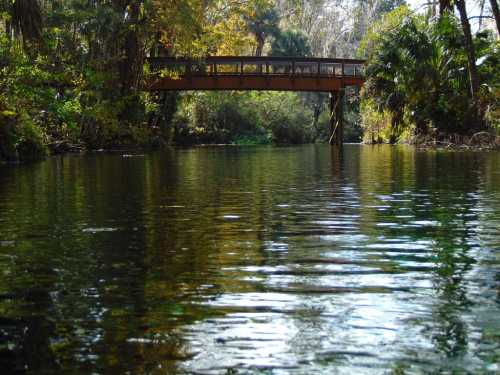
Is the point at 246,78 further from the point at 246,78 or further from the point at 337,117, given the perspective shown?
the point at 337,117

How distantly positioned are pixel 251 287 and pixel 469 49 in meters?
37.7

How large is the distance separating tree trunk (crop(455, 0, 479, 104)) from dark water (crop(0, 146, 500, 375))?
2973cm

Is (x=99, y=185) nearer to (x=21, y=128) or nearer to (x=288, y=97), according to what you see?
(x=21, y=128)

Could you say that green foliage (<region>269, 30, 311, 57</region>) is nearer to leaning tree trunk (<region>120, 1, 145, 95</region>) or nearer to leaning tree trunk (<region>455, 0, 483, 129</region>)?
leaning tree trunk (<region>120, 1, 145, 95</region>)

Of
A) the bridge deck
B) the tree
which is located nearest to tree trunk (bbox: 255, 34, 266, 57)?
the tree

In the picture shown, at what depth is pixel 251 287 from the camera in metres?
6.02

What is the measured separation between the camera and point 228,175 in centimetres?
2133

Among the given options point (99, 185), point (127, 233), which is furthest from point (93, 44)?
point (127, 233)

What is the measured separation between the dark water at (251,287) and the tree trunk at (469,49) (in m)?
29.7

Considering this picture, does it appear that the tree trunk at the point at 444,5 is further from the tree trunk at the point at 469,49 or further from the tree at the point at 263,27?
the tree at the point at 263,27

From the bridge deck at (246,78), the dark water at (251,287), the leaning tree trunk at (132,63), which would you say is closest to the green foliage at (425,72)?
the leaning tree trunk at (132,63)

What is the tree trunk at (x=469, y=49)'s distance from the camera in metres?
40.7

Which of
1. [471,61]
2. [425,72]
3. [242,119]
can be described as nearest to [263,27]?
[242,119]

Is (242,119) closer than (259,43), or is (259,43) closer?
(242,119)
